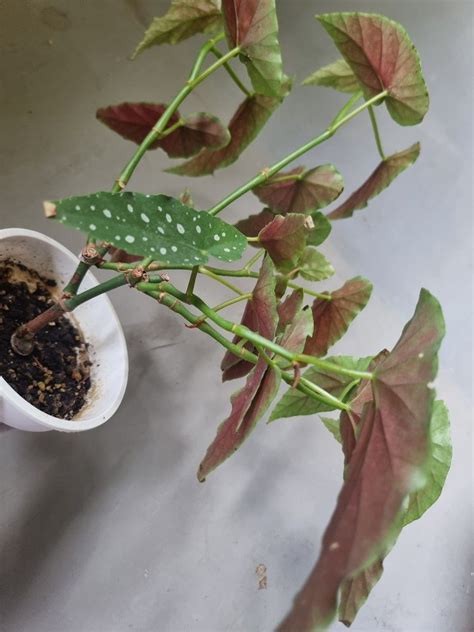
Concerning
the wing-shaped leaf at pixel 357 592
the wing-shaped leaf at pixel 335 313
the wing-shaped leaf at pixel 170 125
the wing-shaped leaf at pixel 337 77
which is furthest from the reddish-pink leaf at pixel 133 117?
the wing-shaped leaf at pixel 357 592

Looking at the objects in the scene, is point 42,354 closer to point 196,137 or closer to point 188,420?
point 188,420

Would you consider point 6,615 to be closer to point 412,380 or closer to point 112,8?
point 412,380

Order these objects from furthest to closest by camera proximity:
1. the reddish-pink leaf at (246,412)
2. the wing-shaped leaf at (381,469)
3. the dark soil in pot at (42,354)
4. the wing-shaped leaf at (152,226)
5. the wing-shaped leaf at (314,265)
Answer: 1. the wing-shaped leaf at (314,265)
2. the dark soil in pot at (42,354)
3. the reddish-pink leaf at (246,412)
4. the wing-shaped leaf at (152,226)
5. the wing-shaped leaf at (381,469)

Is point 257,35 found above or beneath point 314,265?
above

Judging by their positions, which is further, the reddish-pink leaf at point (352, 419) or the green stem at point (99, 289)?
the green stem at point (99, 289)

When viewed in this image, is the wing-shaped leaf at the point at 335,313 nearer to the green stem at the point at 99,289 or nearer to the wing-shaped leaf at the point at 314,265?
the wing-shaped leaf at the point at 314,265

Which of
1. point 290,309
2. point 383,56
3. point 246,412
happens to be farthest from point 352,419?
point 383,56
